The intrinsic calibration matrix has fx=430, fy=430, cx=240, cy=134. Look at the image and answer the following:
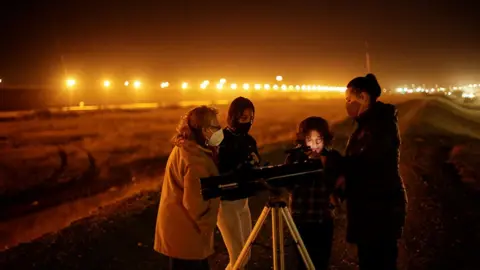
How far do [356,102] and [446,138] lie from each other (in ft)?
50.2

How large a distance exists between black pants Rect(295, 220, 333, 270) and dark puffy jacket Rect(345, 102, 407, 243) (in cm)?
49

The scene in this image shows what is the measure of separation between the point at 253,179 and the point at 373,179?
882mm

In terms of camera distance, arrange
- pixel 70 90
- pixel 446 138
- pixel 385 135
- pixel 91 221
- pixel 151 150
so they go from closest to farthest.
Result: pixel 385 135
pixel 91 221
pixel 446 138
pixel 151 150
pixel 70 90

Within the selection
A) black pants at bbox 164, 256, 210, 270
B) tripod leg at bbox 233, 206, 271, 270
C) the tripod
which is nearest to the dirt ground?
tripod leg at bbox 233, 206, 271, 270

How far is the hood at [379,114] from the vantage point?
9.78 feet

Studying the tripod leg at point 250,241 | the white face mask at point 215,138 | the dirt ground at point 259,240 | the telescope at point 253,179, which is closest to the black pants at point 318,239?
the dirt ground at point 259,240

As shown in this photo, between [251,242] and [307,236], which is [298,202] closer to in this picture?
[307,236]

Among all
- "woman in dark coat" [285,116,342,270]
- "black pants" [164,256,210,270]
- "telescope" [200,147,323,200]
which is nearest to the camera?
"telescope" [200,147,323,200]

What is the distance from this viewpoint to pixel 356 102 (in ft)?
10.2

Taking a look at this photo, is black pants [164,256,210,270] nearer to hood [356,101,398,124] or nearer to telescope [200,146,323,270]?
telescope [200,146,323,270]

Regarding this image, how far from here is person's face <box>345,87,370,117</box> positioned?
3070 mm

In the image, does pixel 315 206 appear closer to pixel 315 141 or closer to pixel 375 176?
pixel 315 141

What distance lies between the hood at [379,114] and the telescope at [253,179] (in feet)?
1.61

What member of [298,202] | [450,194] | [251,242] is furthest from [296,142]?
[450,194]
